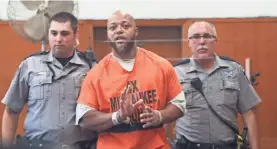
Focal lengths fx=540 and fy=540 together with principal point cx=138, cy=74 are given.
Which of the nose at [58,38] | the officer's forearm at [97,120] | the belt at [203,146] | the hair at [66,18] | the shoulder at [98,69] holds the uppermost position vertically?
the hair at [66,18]

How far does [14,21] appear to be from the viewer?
351 centimetres

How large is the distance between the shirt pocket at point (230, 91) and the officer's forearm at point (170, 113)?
0.55 meters

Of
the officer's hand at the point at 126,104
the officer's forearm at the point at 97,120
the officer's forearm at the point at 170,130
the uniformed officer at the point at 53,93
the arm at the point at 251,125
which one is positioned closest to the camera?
the officer's hand at the point at 126,104

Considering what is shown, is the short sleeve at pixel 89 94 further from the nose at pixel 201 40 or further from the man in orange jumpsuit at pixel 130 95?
the nose at pixel 201 40

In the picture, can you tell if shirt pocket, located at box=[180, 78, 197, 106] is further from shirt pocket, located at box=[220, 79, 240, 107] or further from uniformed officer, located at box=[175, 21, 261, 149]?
shirt pocket, located at box=[220, 79, 240, 107]

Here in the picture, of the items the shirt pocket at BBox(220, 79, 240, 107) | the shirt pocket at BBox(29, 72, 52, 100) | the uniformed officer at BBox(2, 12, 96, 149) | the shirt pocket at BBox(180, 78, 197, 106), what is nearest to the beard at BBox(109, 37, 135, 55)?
the uniformed officer at BBox(2, 12, 96, 149)

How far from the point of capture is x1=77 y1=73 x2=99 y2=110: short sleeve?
2.75m

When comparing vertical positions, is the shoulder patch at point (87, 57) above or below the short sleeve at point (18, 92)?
above

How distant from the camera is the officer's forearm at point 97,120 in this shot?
268 centimetres

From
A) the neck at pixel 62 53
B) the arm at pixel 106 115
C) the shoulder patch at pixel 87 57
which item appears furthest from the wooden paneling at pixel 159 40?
the arm at pixel 106 115

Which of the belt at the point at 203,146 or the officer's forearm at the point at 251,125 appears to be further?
the officer's forearm at the point at 251,125

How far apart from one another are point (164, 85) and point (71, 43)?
2.06ft

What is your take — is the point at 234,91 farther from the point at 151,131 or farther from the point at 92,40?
the point at 92,40

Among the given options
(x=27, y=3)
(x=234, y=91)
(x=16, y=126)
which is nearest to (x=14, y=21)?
(x=27, y=3)
